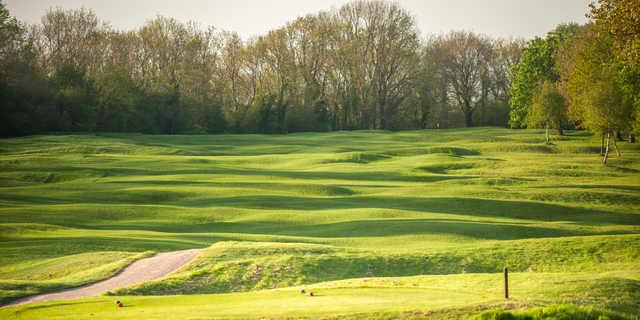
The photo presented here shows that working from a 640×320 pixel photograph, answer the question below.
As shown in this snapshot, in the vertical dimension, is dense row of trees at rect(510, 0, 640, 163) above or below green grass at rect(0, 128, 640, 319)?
above

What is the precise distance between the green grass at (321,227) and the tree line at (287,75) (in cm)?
1269

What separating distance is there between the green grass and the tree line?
12687 millimetres

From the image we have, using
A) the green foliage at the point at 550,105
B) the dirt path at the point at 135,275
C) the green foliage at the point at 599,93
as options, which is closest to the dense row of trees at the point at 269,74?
the green foliage at the point at 550,105

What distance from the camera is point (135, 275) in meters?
23.4

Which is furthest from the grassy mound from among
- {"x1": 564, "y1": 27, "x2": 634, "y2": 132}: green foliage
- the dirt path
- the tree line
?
the tree line

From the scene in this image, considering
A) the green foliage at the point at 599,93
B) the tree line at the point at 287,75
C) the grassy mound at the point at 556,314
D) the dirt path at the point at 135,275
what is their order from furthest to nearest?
1. the tree line at the point at 287,75
2. the green foliage at the point at 599,93
3. the dirt path at the point at 135,275
4. the grassy mound at the point at 556,314

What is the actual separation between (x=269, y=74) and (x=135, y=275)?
93486mm

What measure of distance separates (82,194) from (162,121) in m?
54.5

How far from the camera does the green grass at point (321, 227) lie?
57.2 ft

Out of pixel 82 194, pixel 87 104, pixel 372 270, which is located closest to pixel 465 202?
pixel 372 270

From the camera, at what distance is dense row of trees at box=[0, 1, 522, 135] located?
9062 centimetres

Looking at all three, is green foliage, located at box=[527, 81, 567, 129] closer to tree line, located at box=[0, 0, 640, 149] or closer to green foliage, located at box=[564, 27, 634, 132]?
tree line, located at box=[0, 0, 640, 149]

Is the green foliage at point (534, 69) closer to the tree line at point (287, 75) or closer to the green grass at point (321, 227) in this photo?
the tree line at point (287, 75)

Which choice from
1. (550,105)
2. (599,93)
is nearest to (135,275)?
(599,93)
